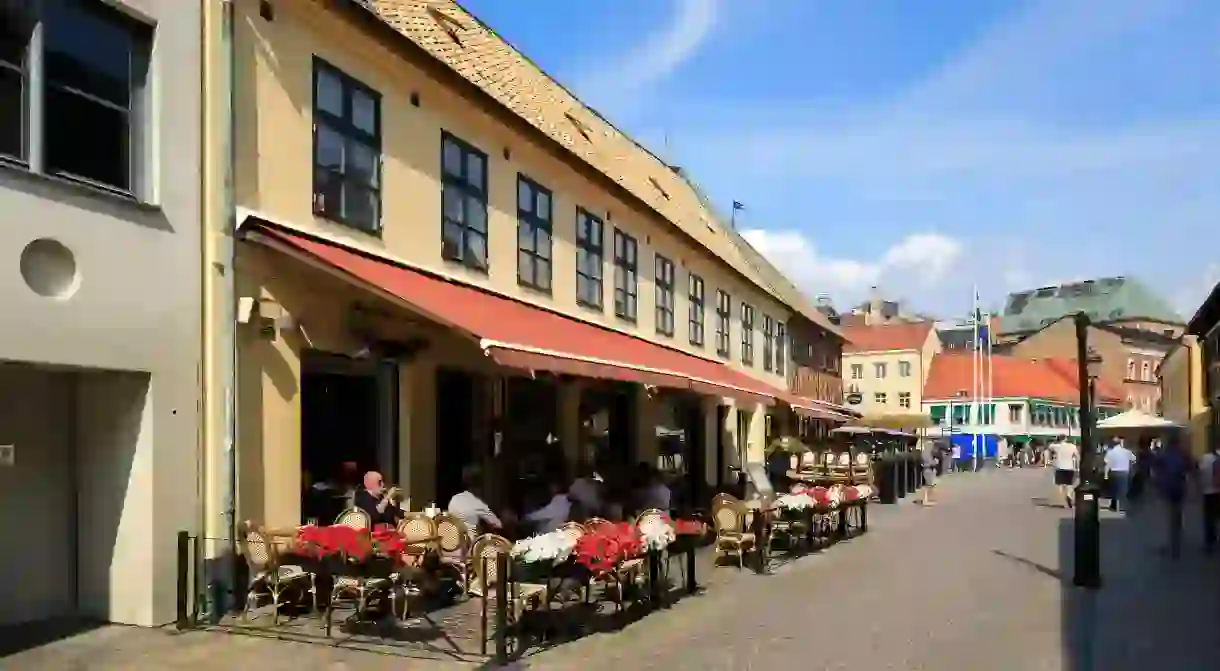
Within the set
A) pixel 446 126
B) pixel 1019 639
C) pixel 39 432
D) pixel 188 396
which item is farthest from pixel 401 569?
pixel 446 126

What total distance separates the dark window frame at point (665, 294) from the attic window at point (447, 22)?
699cm

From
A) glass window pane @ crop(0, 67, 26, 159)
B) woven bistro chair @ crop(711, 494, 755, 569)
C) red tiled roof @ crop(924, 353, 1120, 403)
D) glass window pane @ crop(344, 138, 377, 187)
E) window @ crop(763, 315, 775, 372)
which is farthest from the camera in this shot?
red tiled roof @ crop(924, 353, 1120, 403)

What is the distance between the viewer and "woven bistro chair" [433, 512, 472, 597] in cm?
1069

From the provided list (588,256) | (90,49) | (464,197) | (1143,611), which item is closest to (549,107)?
(588,256)

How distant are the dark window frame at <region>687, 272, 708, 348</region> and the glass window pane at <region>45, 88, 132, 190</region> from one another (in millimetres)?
17260

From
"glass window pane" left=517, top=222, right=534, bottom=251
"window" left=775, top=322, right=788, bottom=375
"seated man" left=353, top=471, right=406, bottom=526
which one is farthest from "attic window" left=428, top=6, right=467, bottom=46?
"window" left=775, top=322, right=788, bottom=375

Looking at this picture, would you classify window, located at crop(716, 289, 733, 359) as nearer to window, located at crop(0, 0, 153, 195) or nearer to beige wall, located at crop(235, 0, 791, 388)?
beige wall, located at crop(235, 0, 791, 388)

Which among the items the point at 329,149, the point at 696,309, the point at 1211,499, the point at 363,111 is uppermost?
the point at 363,111

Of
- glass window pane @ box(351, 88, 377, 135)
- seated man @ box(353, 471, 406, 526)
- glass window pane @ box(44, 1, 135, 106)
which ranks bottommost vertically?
seated man @ box(353, 471, 406, 526)

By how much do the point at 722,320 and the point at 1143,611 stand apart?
17398 mm

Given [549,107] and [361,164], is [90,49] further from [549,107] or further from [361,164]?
[549,107]

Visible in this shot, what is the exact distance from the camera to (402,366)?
12992 millimetres

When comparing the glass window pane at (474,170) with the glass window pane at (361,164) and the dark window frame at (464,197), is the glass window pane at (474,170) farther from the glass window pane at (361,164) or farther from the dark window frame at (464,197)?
the glass window pane at (361,164)

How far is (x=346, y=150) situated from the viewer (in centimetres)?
1227
